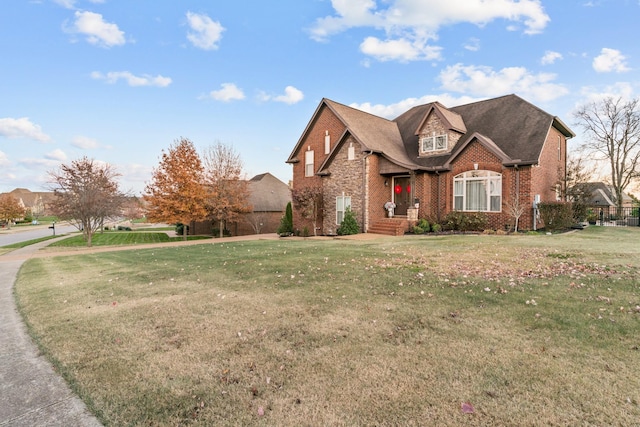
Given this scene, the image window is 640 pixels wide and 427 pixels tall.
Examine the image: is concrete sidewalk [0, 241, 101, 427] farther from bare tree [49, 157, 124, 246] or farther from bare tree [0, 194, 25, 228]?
bare tree [0, 194, 25, 228]

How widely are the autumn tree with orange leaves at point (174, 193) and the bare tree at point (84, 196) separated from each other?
309 centimetres

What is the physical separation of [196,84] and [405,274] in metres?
20.9

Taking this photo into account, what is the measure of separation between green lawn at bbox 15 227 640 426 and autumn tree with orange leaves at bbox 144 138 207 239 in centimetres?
1826

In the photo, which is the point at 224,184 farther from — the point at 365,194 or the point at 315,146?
the point at 365,194

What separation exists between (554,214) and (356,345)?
16.7 metres

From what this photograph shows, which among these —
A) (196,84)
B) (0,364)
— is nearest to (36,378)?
(0,364)

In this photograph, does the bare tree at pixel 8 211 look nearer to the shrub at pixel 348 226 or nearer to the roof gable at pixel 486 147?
the shrub at pixel 348 226

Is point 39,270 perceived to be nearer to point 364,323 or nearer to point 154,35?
point 364,323

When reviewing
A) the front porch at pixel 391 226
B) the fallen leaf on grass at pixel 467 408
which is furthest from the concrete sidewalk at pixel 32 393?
the front porch at pixel 391 226

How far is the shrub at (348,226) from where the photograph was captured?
19.0 m

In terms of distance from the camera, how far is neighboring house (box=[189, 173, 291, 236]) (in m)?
31.5

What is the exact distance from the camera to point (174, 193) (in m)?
25.2

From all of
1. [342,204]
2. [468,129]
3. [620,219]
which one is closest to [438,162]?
[468,129]

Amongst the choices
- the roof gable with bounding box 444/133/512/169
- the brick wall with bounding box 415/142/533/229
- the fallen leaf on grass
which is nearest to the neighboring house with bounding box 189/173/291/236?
the brick wall with bounding box 415/142/533/229
